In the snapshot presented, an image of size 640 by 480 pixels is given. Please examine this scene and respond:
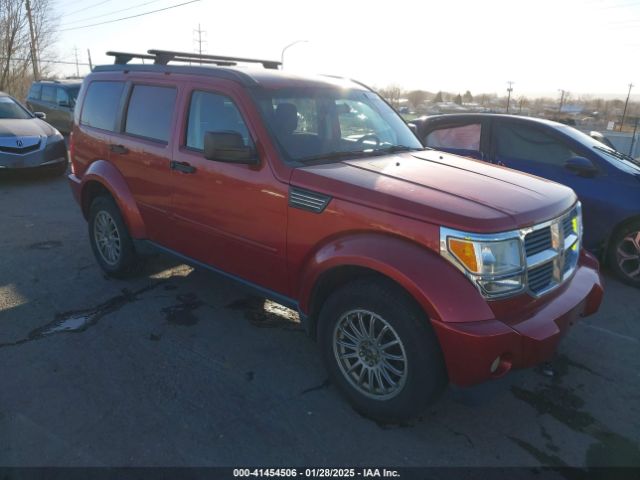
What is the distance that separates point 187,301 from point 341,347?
2013mm

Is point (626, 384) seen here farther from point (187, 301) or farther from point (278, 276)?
point (187, 301)

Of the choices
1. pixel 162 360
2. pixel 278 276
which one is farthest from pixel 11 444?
pixel 278 276

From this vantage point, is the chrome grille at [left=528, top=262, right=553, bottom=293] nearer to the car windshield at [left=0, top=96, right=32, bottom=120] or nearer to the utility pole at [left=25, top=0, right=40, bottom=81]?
the car windshield at [left=0, top=96, right=32, bottom=120]

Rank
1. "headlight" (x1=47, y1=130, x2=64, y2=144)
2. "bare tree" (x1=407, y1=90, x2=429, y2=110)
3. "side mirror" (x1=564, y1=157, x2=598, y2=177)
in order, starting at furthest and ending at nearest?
"bare tree" (x1=407, y1=90, x2=429, y2=110)
"headlight" (x1=47, y1=130, x2=64, y2=144)
"side mirror" (x1=564, y1=157, x2=598, y2=177)

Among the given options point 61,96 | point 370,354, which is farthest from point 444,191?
point 61,96

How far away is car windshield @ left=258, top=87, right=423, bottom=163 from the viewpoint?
3438mm

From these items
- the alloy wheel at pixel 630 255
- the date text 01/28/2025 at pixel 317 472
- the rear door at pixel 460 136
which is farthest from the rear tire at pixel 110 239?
the alloy wheel at pixel 630 255

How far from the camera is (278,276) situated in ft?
11.2

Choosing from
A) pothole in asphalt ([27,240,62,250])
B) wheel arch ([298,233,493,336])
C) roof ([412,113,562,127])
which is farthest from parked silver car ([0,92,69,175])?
wheel arch ([298,233,493,336])

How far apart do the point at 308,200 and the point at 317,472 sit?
5.02 ft

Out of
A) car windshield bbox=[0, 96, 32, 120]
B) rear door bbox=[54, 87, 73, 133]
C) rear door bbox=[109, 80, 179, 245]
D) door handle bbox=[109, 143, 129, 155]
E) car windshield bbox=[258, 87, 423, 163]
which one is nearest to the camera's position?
car windshield bbox=[258, 87, 423, 163]

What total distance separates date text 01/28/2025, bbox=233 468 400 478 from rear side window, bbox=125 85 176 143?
2.70 m

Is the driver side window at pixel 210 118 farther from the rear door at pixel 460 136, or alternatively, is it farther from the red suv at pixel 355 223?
the rear door at pixel 460 136

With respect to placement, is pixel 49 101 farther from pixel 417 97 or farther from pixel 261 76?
pixel 417 97
